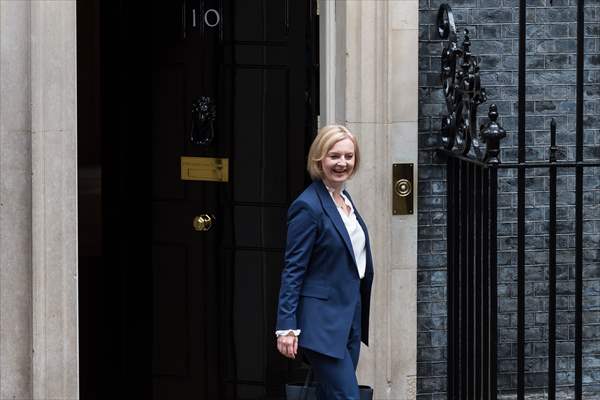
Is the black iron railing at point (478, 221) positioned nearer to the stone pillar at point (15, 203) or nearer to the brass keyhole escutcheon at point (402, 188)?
the brass keyhole escutcheon at point (402, 188)

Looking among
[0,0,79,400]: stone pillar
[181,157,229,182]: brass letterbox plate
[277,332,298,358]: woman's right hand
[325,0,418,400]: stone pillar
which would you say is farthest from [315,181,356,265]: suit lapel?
[181,157,229,182]: brass letterbox plate

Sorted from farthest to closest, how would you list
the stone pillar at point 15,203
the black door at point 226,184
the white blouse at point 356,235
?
the black door at point 226,184 → the stone pillar at point 15,203 → the white blouse at point 356,235

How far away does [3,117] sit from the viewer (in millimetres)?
6309

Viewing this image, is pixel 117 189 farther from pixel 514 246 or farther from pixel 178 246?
pixel 514 246

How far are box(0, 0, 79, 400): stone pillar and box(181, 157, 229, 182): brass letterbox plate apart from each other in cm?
123

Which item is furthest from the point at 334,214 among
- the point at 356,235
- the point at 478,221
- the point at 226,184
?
the point at 226,184

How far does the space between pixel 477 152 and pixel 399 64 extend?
0.71 meters

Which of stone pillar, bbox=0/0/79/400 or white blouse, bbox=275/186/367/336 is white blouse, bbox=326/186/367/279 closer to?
white blouse, bbox=275/186/367/336

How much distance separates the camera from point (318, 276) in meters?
5.79

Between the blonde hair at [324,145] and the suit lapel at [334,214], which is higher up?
the blonde hair at [324,145]

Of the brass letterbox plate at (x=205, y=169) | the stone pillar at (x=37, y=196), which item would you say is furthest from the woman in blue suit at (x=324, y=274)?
the brass letterbox plate at (x=205, y=169)

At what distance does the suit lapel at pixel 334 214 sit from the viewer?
228 inches

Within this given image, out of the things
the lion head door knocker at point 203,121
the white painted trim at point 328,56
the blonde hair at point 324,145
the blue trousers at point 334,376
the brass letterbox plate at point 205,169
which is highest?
the white painted trim at point 328,56

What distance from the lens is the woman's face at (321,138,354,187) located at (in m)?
5.73
